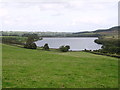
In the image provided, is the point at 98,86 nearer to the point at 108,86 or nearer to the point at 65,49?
the point at 108,86

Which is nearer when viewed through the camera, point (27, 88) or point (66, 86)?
point (27, 88)

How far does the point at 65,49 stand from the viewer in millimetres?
63031

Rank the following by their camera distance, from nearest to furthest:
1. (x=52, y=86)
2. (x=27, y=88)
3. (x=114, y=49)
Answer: (x=27, y=88)
(x=52, y=86)
(x=114, y=49)

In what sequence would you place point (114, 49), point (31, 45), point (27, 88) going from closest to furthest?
1. point (27, 88)
2. point (114, 49)
3. point (31, 45)

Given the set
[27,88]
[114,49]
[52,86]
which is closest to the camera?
[27,88]

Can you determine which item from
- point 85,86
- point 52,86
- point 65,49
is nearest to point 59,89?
point 52,86

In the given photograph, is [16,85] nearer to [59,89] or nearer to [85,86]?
[59,89]

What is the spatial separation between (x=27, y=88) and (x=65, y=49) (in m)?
53.3

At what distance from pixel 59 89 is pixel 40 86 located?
4.69 feet

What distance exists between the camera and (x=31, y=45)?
2566 inches

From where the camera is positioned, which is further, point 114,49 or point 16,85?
point 114,49

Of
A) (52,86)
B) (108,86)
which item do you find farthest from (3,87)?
(108,86)

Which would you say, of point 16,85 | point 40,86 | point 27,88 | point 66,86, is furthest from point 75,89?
point 16,85

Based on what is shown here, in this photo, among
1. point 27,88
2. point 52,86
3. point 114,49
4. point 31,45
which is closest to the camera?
point 27,88
